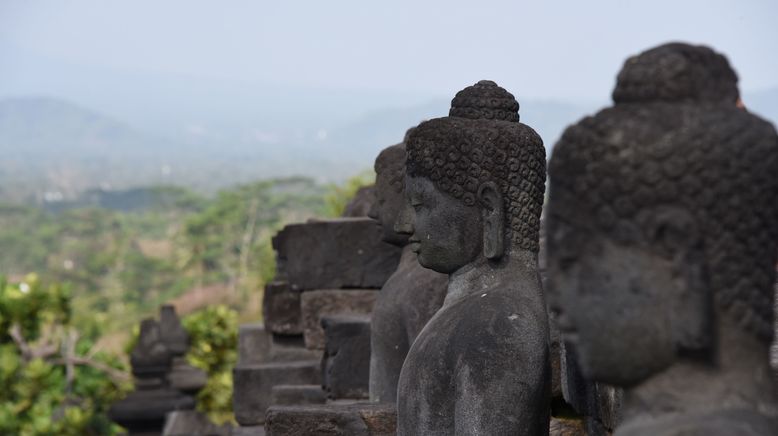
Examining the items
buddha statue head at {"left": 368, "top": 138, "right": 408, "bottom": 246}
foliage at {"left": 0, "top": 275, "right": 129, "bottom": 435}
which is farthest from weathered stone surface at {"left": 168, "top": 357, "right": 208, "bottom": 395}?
buddha statue head at {"left": 368, "top": 138, "right": 408, "bottom": 246}

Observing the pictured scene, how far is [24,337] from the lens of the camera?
15.2m

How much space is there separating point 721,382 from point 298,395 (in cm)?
502

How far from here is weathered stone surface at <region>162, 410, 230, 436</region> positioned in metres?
11.1

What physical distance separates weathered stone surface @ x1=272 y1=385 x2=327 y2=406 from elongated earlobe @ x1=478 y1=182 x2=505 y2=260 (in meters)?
3.21

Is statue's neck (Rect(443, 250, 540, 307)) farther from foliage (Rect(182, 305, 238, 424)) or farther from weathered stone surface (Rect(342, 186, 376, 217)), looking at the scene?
foliage (Rect(182, 305, 238, 424))

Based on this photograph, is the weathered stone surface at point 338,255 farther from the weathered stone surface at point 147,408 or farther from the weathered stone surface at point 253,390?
the weathered stone surface at point 147,408

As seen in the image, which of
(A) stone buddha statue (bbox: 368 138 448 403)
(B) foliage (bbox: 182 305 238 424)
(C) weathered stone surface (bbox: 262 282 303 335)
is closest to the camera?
(A) stone buddha statue (bbox: 368 138 448 403)

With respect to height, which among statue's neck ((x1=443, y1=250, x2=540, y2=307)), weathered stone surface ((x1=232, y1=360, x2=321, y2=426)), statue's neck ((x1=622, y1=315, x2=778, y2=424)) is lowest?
weathered stone surface ((x1=232, y1=360, x2=321, y2=426))

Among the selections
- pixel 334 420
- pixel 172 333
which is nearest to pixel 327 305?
pixel 334 420

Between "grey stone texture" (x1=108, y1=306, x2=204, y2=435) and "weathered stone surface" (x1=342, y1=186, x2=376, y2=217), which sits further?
"grey stone texture" (x1=108, y1=306, x2=204, y2=435)

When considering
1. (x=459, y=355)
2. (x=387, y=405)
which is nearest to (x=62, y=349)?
(x=387, y=405)

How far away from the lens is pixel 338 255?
25.3 feet

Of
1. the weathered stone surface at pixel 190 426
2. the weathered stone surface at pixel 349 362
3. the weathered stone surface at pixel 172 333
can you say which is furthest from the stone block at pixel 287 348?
the weathered stone surface at pixel 172 333

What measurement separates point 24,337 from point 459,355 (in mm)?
12346
